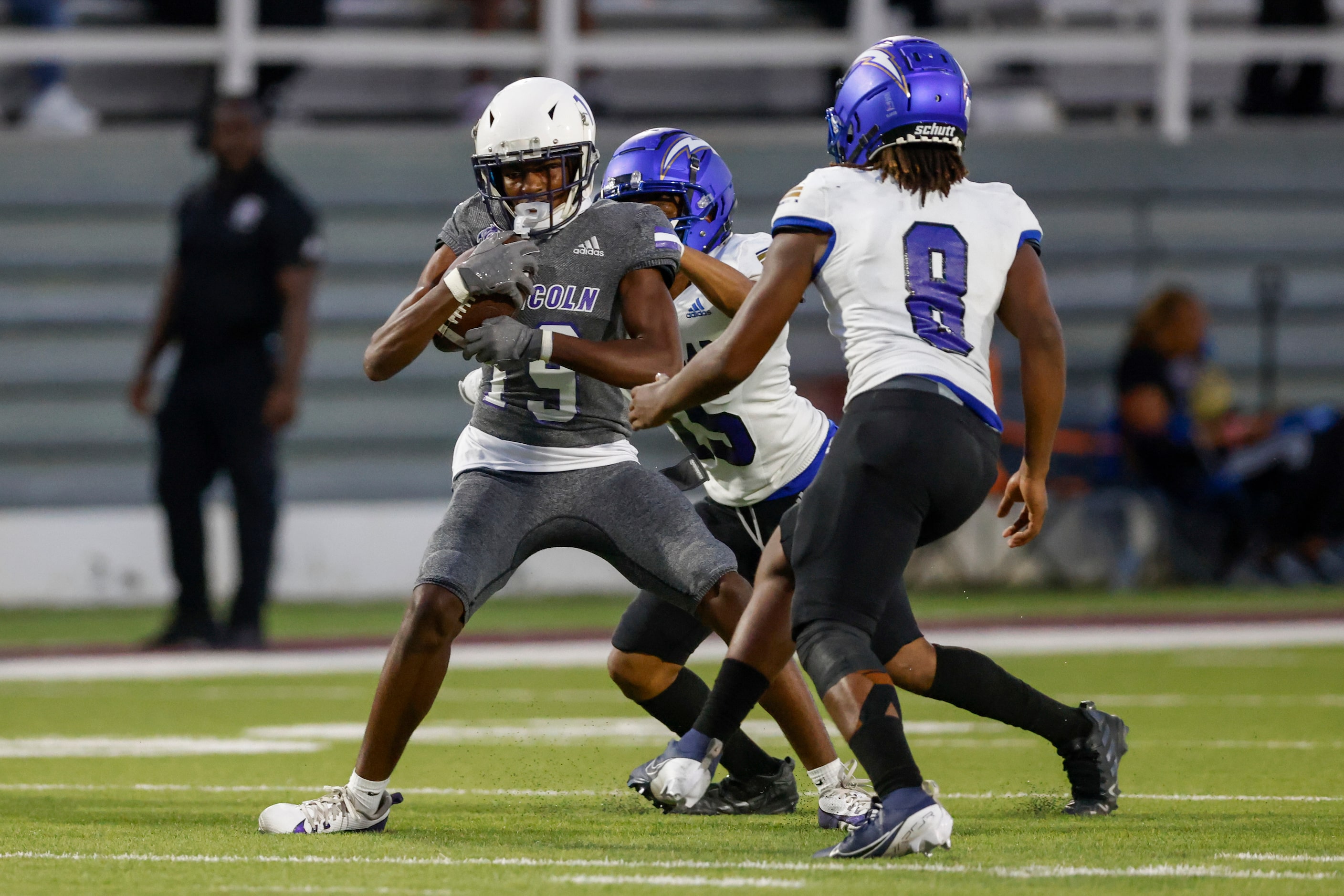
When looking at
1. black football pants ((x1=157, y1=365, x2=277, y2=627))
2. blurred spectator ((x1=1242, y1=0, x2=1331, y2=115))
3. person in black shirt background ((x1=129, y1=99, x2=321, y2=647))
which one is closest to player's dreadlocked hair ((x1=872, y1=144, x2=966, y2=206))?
person in black shirt background ((x1=129, y1=99, x2=321, y2=647))

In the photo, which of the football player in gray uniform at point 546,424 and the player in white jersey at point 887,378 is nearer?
the player in white jersey at point 887,378

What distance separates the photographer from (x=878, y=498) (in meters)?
4.57

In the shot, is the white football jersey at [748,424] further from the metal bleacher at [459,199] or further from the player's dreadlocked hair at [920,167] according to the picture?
the metal bleacher at [459,199]

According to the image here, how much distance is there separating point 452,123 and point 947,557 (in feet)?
16.4

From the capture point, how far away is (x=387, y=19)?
1611 cm

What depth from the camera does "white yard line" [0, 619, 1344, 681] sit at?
382 inches

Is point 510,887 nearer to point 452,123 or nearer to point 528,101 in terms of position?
point 528,101

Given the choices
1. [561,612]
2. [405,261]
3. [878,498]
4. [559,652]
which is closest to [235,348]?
[559,652]

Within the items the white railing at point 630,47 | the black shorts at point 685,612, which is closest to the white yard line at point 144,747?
the black shorts at point 685,612

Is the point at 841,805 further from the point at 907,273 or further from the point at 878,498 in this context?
the point at 907,273

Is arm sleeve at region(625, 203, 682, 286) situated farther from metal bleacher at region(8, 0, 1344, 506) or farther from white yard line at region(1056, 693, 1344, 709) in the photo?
metal bleacher at region(8, 0, 1344, 506)

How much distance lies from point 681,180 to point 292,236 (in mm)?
4770

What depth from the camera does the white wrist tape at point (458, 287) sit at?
4.91 m

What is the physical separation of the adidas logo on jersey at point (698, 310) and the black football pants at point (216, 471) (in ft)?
15.9
